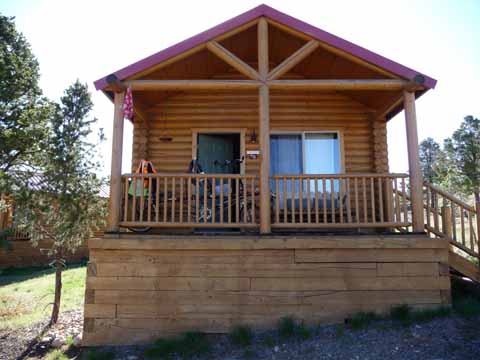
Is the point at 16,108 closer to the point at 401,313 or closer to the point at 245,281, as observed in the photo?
the point at 245,281

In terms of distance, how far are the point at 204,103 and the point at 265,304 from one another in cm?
438

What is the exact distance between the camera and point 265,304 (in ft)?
16.3

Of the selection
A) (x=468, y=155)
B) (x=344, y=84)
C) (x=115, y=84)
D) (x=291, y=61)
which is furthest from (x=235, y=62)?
(x=468, y=155)

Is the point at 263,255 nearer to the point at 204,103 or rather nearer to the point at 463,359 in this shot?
the point at 463,359

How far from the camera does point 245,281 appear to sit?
5043 mm

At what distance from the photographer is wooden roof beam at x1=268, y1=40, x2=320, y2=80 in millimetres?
5602

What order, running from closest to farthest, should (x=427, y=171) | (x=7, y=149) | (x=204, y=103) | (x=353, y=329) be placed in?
(x=353, y=329)
(x=204, y=103)
(x=7, y=149)
(x=427, y=171)

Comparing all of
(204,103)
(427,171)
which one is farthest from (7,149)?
(427,171)

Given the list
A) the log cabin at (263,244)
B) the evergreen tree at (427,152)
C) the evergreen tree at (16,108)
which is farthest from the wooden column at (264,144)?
the evergreen tree at (427,152)

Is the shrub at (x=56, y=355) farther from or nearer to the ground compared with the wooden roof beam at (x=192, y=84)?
nearer to the ground

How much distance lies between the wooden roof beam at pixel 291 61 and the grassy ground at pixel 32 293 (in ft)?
19.3

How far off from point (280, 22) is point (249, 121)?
2.20m

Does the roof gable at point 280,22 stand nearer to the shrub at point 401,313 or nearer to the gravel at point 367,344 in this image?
the shrub at point 401,313

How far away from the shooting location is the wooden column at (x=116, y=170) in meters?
5.34
